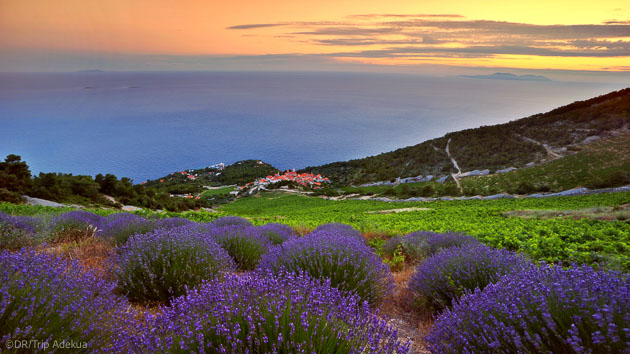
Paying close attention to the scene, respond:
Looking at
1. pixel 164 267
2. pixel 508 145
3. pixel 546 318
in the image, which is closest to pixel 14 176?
pixel 164 267

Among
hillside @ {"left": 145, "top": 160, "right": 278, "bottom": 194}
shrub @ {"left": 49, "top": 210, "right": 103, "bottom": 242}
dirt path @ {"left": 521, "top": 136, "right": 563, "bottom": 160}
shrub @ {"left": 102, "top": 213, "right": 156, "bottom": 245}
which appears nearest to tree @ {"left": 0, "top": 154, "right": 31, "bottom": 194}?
shrub @ {"left": 49, "top": 210, "right": 103, "bottom": 242}

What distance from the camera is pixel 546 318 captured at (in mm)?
1979

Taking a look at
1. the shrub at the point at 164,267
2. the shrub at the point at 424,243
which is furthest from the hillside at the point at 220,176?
the shrub at the point at 164,267

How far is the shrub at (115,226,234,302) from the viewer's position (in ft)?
12.7

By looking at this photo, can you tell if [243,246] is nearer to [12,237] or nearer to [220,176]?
[12,237]

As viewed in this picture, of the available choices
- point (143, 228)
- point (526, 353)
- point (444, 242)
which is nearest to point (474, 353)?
point (526, 353)

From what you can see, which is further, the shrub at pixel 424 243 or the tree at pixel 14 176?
the tree at pixel 14 176

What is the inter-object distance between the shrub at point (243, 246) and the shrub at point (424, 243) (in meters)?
2.94

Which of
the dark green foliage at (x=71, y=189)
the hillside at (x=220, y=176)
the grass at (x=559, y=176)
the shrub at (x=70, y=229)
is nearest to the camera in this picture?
the shrub at (x=70, y=229)

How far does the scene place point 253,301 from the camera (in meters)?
2.30

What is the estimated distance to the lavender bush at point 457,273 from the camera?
13.0 ft

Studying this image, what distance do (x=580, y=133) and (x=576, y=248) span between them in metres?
60.8

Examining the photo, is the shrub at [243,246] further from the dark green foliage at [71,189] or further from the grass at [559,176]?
the grass at [559,176]

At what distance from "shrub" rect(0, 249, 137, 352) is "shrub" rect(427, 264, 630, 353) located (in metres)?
2.38
